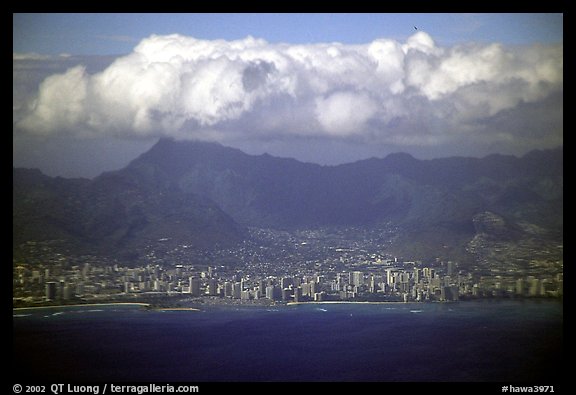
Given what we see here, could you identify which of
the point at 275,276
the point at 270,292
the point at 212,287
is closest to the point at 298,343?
the point at 270,292

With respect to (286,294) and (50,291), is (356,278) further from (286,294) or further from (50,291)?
(50,291)

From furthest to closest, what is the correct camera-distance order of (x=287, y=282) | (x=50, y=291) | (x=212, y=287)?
(x=287, y=282) < (x=212, y=287) < (x=50, y=291)

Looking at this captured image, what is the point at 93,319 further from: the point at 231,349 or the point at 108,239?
the point at 231,349

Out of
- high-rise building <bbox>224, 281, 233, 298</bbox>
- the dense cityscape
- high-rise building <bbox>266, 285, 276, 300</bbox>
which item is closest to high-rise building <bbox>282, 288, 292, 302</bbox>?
the dense cityscape

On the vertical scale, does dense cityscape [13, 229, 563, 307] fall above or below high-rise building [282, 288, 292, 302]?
above

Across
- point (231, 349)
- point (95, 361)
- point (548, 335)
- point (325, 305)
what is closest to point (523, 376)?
point (548, 335)

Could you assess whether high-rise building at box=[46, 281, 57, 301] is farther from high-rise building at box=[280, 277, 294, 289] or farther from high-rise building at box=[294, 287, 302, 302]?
high-rise building at box=[294, 287, 302, 302]
